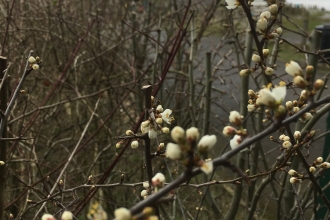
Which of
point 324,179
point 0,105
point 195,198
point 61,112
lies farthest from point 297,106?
point 61,112

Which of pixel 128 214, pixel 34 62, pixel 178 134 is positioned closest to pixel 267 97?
pixel 178 134

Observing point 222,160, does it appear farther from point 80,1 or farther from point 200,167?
point 80,1

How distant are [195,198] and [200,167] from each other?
13.1ft

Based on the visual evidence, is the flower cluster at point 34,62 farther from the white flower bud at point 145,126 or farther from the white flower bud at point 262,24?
the white flower bud at point 262,24

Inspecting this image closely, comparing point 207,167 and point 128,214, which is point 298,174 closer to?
point 207,167

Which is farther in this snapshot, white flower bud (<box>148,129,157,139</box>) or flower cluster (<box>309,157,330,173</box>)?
flower cluster (<box>309,157,330,173</box>)

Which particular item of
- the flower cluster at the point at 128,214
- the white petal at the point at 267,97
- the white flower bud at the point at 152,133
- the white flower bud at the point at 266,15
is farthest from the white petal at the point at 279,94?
the white flower bud at the point at 266,15

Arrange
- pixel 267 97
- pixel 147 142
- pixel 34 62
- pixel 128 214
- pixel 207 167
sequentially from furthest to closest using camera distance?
pixel 34 62 → pixel 147 142 → pixel 267 97 → pixel 207 167 → pixel 128 214

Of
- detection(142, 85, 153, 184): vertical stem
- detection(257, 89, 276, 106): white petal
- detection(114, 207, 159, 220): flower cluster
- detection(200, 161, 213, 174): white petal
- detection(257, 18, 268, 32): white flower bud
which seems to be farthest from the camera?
detection(257, 18, 268, 32): white flower bud

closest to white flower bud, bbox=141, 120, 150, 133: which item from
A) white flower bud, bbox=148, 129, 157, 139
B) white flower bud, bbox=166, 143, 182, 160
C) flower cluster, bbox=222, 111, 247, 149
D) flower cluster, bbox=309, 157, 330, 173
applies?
white flower bud, bbox=148, 129, 157, 139

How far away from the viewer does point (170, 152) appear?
811 mm

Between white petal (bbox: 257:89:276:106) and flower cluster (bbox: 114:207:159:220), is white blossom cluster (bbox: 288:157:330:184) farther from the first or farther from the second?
flower cluster (bbox: 114:207:159:220)

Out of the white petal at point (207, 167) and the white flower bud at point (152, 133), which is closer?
the white petal at point (207, 167)

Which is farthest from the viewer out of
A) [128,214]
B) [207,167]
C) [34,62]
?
[34,62]
